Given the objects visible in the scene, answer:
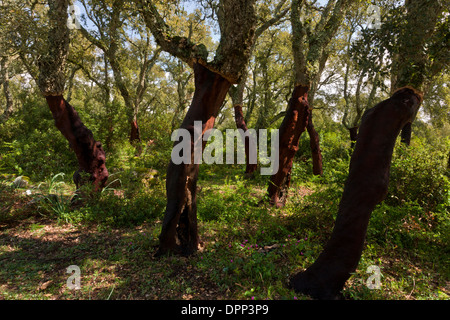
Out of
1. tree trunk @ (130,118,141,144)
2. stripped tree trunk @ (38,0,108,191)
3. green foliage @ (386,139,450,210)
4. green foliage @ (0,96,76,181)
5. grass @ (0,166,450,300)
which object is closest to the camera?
grass @ (0,166,450,300)

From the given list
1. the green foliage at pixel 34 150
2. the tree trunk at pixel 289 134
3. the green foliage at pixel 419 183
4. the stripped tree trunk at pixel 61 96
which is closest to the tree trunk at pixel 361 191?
the green foliage at pixel 419 183

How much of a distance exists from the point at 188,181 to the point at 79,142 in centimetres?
422

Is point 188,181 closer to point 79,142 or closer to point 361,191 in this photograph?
point 361,191

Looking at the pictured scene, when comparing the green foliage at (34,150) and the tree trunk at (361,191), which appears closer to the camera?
the tree trunk at (361,191)

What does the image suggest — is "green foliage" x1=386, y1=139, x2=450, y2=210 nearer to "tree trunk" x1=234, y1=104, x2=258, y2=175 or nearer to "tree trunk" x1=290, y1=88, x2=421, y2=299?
"tree trunk" x1=290, y1=88, x2=421, y2=299

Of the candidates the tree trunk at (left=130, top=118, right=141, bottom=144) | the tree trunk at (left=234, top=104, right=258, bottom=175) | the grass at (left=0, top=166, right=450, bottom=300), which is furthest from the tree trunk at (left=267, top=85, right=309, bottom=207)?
the tree trunk at (left=130, top=118, right=141, bottom=144)

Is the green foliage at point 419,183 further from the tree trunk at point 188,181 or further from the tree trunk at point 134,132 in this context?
the tree trunk at point 134,132

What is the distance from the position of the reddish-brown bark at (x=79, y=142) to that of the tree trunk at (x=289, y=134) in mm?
4978

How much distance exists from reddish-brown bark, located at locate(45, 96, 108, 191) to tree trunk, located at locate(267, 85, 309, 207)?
16.3 feet

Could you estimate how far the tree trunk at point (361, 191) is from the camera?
2873 millimetres

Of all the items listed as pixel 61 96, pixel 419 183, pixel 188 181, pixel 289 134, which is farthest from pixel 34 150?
pixel 419 183

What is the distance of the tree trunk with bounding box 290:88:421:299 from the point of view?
2873 millimetres

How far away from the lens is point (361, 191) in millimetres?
2895
